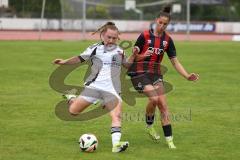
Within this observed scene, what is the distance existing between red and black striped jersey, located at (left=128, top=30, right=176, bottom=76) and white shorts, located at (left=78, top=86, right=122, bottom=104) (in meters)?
0.65

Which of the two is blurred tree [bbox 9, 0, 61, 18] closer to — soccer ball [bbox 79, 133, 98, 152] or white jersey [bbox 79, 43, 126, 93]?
white jersey [bbox 79, 43, 126, 93]

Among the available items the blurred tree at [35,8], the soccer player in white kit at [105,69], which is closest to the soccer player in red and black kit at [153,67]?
the soccer player in white kit at [105,69]

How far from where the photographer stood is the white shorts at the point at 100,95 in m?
9.66

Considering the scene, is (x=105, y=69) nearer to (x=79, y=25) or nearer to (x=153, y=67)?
(x=153, y=67)

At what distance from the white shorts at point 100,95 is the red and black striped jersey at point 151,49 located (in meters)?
0.65

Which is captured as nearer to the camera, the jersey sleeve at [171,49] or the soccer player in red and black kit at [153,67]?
the soccer player in red and black kit at [153,67]

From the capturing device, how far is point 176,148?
9.85 m

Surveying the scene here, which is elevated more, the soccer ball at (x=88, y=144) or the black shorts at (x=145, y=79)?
the black shorts at (x=145, y=79)

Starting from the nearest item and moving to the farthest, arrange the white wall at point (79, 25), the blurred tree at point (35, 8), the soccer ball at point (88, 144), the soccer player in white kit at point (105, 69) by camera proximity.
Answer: the soccer ball at point (88, 144) → the soccer player in white kit at point (105, 69) → the white wall at point (79, 25) → the blurred tree at point (35, 8)

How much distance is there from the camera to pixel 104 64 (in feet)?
31.9

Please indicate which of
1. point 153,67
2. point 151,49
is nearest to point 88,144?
point 153,67

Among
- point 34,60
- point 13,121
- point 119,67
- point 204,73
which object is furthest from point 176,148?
point 34,60

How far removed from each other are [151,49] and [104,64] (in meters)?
0.80

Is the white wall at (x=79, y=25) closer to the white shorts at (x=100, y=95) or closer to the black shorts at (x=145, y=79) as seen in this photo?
the black shorts at (x=145, y=79)
